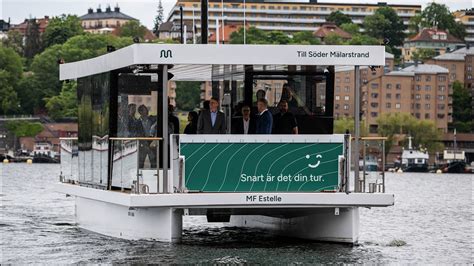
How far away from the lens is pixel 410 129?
18850 cm

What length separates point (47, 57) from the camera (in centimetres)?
19538

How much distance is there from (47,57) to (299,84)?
172371 millimetres

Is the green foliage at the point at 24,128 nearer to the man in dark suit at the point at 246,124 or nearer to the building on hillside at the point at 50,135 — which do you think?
the building on hillside at the point at 50,135

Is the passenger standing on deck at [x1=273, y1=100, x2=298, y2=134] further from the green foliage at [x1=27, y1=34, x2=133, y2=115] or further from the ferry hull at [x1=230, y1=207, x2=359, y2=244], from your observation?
the green foliage at [x1=27, y1=34, x2=133, y2=115]

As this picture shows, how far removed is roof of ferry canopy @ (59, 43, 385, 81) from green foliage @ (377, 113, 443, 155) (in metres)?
162

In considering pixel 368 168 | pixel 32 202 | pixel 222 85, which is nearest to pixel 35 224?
pixel 222 85

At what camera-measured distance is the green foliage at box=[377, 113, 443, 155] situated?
612 feet

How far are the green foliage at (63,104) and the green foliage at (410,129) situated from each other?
1569 inches

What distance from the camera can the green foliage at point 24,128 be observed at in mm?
175250

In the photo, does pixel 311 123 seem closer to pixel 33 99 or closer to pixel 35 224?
pixel 35 224

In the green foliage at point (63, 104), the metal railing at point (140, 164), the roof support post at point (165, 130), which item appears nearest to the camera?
the roof support post at point (165, 130)

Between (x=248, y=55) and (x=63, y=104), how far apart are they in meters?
154

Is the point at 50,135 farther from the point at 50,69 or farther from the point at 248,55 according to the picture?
the point at 248,55

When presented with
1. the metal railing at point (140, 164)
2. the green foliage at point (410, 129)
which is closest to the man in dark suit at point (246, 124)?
the metal railing at point (140, 164)
